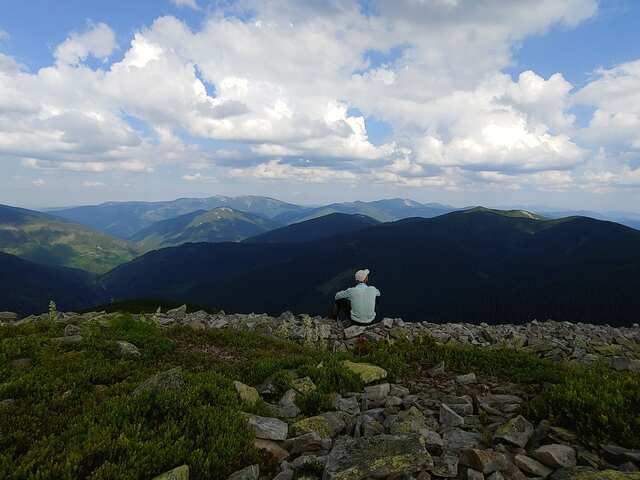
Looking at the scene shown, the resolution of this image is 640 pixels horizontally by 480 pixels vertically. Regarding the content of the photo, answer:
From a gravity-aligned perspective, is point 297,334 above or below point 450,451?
below

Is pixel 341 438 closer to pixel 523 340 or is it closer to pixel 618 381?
pixel 618 381

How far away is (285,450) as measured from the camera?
608cm

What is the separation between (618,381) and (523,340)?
9655 mm

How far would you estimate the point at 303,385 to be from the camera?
8.59 meters

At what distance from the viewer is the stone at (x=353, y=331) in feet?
50.0

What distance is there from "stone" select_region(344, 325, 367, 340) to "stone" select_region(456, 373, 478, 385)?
238 inches

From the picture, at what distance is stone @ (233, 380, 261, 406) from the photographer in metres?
7.58

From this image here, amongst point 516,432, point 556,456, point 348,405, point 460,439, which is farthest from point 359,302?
point 556,456

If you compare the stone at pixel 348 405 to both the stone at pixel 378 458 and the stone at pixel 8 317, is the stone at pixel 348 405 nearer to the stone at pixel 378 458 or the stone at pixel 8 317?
the stone at pixel 378 458

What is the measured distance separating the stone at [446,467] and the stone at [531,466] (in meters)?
0.91

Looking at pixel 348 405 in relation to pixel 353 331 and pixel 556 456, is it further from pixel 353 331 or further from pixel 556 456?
pixel 353 331

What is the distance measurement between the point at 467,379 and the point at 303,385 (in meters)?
4.18

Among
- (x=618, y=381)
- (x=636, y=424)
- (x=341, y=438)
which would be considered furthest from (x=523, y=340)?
(x=341, y=438)

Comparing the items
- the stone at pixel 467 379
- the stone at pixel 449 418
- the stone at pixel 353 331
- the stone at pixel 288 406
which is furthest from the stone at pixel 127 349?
the stone at pixel 467 379
